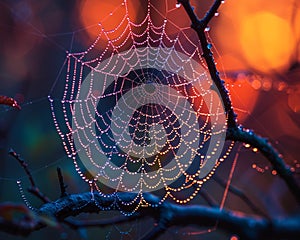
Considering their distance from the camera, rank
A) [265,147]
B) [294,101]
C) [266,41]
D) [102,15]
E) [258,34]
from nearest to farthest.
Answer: [265,147]
[294,101]
[266,41]
[258,34]
[102,15]

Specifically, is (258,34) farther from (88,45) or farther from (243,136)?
(243,136)

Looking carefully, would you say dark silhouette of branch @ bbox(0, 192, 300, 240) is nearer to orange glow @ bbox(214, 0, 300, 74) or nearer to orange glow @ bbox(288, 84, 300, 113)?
orange glow @ bbox(214, 0, 300, 74)

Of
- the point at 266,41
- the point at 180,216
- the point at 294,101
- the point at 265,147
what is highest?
the point at 266,41

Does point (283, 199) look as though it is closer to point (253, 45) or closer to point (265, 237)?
point (265, 237)

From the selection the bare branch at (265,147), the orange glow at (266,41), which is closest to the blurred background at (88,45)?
the orange glow at (266,41)

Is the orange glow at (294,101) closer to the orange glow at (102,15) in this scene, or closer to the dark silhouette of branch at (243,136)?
the dark silhouette of branch at (243,136)

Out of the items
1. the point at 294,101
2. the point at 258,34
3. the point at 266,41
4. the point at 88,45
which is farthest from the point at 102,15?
the point at 294,101
